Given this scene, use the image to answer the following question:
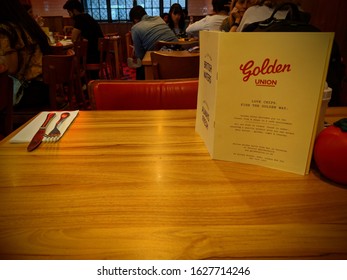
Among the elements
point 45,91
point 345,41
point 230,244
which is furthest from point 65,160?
point 345,41

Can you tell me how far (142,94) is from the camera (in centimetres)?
117

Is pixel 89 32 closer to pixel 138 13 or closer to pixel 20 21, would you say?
pixel 138 13

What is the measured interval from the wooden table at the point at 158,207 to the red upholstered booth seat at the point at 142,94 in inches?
19.8

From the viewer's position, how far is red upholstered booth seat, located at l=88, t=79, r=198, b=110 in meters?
1.15

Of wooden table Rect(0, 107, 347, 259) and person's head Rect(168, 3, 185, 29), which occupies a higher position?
person's head Rect(168, 3, 185, 29)

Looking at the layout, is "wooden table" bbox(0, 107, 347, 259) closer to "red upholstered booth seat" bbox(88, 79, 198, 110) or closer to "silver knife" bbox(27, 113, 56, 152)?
"silver knife" bbox(27, 113, 56, 152)

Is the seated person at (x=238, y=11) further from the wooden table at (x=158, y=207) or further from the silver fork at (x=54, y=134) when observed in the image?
the wooden table at (x=158, y=207)

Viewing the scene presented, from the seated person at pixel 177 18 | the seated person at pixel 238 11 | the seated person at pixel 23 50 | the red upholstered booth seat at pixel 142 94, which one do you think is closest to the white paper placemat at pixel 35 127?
the red upholstered booth seat at pixel 142 94

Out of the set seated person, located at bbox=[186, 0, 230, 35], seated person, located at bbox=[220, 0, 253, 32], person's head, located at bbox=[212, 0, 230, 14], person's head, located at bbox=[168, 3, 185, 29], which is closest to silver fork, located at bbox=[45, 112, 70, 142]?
seated person, located at bbox=[220, 0, 253, 32]

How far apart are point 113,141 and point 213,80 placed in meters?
0.31

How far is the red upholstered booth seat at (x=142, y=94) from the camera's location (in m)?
1.15

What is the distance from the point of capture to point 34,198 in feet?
1.57

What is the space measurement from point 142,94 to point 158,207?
0.79 metres

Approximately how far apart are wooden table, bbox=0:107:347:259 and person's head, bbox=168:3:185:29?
5107 mm
